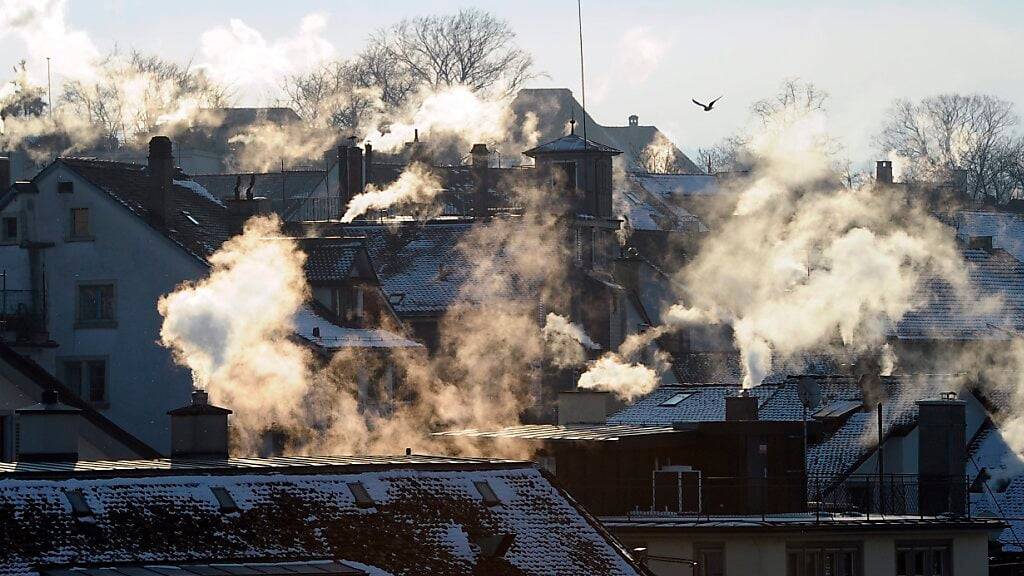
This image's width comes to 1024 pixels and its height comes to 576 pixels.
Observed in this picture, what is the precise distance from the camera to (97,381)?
63.9m

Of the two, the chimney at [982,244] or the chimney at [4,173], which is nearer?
the chimney at [4,173]

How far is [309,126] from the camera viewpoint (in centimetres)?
13100

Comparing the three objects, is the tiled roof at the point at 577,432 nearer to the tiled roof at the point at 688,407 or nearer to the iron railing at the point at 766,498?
the iron railing at the point at 766,498

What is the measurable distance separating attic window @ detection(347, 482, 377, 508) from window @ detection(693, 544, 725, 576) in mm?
12196

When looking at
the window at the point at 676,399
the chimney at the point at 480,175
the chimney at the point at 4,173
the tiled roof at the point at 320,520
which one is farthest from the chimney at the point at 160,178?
the chimney at the point at 480,175

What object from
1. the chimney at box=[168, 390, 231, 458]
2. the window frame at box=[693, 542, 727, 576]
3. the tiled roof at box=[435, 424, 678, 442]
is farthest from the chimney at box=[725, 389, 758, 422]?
the chimney at box=[168, 390, 231, 458]

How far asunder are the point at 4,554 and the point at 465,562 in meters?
6.25

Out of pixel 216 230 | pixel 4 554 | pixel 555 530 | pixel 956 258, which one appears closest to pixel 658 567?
pixel 555 530

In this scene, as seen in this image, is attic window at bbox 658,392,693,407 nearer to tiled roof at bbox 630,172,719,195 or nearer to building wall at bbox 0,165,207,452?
building wall at bbox 0,165,207,452

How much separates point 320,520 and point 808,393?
24784mm

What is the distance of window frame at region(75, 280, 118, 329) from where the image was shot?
213 ft

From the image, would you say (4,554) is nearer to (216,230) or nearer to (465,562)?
(465,562)

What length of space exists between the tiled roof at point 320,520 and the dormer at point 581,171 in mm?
60599

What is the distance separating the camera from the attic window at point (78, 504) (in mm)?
30656
